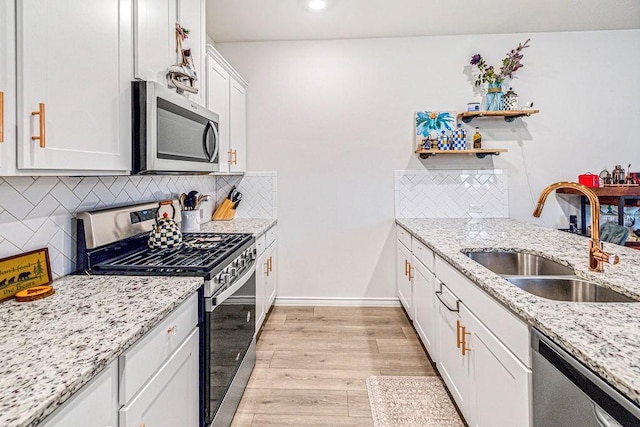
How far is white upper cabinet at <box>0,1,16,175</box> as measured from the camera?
2.94ft

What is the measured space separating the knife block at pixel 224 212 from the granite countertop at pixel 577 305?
5.98ft

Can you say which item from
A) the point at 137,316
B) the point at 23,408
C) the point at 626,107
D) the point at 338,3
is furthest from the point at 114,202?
the point at 626,107

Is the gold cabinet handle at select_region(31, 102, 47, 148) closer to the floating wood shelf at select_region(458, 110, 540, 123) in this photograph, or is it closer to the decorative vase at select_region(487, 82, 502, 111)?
the floating wood shelf at select_region(458, 110, 540, 123)

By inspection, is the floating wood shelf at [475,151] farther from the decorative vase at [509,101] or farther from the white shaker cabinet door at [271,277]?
the white shaker cabinet door at [271,277]

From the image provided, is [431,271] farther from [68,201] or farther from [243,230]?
[68,201]

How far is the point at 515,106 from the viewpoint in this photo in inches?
127

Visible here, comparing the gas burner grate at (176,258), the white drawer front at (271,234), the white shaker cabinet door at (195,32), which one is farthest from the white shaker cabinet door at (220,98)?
the gas burner grate at (176,258)

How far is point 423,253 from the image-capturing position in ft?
7.91

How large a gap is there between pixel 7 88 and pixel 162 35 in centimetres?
93

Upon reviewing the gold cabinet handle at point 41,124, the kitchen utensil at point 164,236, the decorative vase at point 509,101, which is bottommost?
the kitchen utensil at point 164,236

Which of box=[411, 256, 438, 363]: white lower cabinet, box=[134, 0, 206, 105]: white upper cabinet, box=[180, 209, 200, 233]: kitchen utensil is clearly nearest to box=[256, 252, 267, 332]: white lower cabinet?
box=[180, 209, 200, 233]: kitchen utensil

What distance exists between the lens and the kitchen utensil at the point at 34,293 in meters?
1.17

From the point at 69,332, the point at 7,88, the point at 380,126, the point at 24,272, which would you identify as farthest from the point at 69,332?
A: the point at 380,126

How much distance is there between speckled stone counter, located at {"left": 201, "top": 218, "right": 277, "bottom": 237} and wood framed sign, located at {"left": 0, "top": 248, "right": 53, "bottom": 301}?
1.27m
